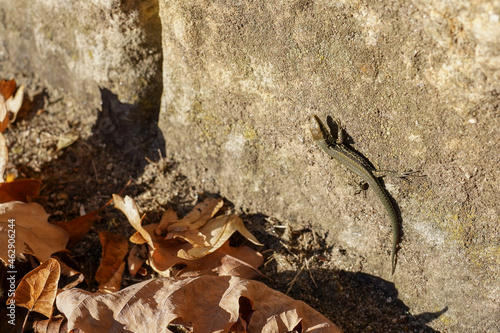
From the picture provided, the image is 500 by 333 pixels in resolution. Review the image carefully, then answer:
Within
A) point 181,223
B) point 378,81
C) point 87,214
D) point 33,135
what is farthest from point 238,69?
point 33,135

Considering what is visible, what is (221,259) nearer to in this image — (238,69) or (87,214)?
(87,214)

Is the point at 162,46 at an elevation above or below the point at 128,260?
→ above

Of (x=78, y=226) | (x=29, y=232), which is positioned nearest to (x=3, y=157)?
(x=29, y=232)

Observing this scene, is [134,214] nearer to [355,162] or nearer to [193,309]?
[193,309]

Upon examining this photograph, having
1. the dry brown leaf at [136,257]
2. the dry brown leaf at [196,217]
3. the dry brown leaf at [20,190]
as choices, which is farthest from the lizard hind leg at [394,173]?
the dry brown leaf at [20,190]

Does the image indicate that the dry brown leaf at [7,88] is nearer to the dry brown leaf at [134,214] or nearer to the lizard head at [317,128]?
the dry brown leaf at [134,214]

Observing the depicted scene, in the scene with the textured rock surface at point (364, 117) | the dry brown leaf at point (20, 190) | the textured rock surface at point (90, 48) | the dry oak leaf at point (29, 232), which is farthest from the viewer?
the textured rock surface at point (90, 48)

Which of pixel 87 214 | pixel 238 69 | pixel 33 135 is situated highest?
pixel 238 69

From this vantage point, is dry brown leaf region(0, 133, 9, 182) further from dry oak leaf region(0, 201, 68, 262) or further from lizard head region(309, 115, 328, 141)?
lizard head region(309, 115, 328, 141)
